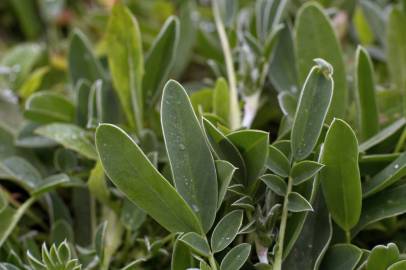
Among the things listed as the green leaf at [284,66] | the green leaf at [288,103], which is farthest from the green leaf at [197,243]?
the green leaf at [284,66]

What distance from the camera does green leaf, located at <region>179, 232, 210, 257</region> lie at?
0.58 m

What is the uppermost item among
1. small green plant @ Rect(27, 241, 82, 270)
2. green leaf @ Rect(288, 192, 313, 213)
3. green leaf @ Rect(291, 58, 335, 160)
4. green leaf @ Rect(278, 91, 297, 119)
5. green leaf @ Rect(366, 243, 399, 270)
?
green leaf @ Rect(291, 58, 335, 160)

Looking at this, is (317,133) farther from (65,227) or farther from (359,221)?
(65,227)

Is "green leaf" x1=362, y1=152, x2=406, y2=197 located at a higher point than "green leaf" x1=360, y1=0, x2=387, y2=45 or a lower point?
lower

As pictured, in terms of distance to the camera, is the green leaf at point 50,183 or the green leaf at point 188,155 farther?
the green leaf at point 50,183

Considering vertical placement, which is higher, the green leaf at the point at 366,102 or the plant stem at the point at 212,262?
the green leaf at the point at 366,102

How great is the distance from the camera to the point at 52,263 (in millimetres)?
607

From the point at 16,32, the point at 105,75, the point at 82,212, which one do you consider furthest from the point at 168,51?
the point at 16,32

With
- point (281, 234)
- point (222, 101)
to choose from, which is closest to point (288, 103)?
point (222, 101)

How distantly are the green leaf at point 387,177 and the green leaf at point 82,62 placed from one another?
0.44 meters

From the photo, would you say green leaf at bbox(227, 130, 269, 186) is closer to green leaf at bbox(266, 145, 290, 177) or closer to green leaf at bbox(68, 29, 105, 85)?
green leaf at bbox(266, 145, 290, 177)

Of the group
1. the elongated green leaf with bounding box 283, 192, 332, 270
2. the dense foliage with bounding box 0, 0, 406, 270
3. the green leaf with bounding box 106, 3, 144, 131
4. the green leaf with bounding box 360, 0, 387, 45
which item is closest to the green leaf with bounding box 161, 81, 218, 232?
the dense foliage with bounding box 0, 0, 406, 270

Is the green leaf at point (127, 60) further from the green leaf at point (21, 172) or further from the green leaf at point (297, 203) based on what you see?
the green leaf at point (297, 203)

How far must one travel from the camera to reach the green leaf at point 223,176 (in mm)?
598
